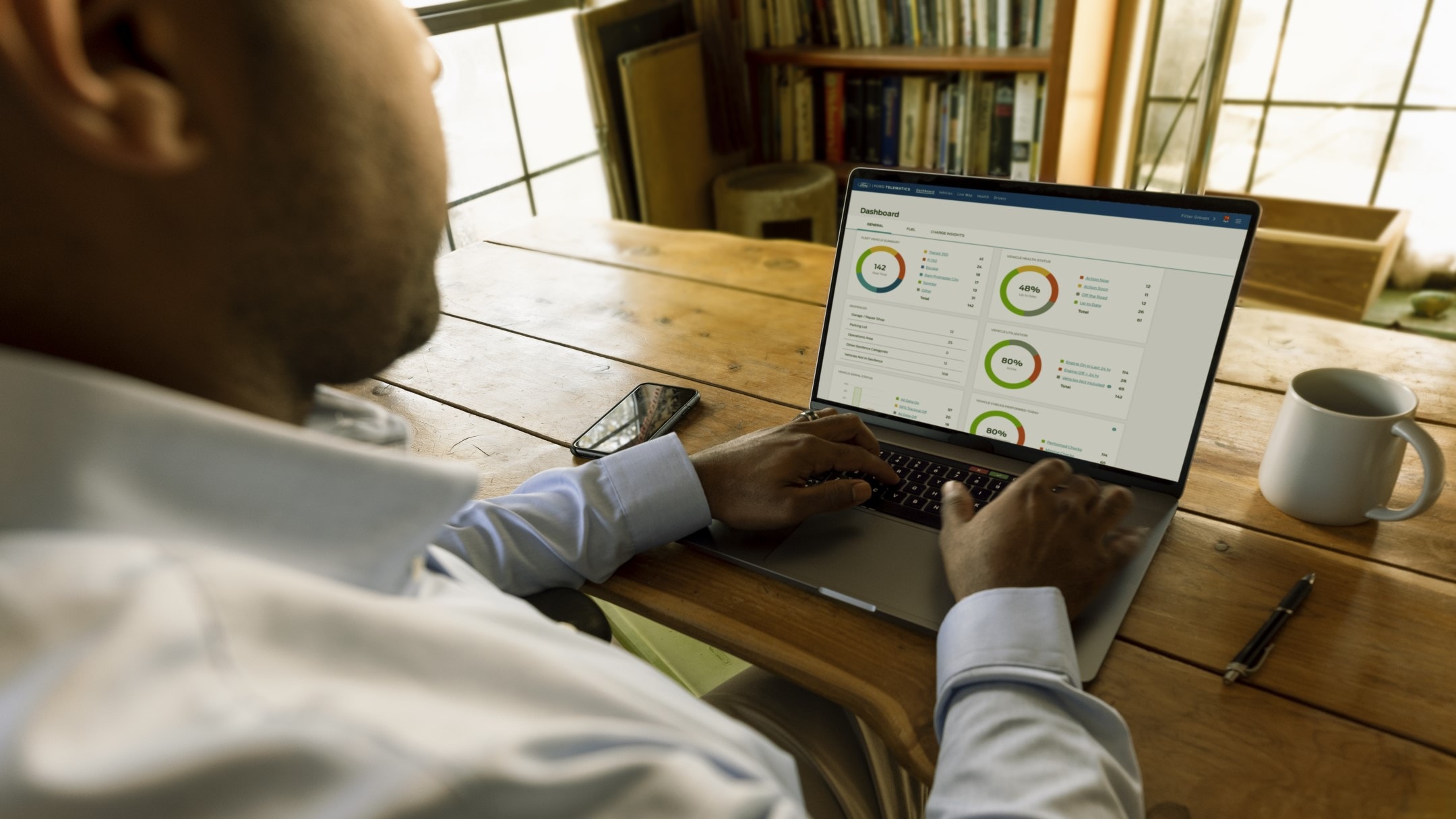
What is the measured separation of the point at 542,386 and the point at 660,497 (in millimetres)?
395

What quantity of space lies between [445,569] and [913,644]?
367 millimetres

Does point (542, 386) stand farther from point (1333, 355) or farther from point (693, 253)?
point (1333, 355)

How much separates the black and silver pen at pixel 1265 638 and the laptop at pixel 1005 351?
8 cm

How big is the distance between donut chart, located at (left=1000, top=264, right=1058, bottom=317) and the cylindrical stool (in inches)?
78.1

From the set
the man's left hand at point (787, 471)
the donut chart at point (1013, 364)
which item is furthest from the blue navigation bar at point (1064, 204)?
the man's left hand at point (787, 471)

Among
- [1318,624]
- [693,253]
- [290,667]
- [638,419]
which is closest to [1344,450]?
[1318,624]

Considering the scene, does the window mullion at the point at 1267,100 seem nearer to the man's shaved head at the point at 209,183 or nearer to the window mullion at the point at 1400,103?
the window mullion at the point at 1400,103

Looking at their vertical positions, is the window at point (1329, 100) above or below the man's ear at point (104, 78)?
below

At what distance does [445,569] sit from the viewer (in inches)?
23.7

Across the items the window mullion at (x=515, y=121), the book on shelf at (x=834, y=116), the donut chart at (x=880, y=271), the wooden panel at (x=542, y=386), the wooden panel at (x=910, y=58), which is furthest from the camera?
the book on shelf at (x=834, y=116)

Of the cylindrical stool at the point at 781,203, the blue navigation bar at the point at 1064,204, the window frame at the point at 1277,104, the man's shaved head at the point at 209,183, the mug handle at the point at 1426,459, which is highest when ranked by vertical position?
the man's shaved head at the point at 209,183

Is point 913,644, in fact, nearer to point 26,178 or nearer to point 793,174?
point 26,178

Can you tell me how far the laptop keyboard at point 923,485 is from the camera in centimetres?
81

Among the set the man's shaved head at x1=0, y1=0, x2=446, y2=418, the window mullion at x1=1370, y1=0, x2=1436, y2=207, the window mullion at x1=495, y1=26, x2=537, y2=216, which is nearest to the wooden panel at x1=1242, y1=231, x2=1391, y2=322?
the window mullion at x1=1370, y1=0, x2=1436, y2=207
